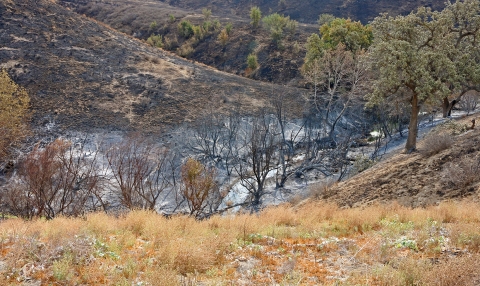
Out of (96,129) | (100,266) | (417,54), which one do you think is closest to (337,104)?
(417,54)

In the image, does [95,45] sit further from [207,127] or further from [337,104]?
[337,104]

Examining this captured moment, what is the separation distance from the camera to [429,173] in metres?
15.0

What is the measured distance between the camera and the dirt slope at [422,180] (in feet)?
42.4

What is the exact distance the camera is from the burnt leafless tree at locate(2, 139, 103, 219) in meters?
20.0

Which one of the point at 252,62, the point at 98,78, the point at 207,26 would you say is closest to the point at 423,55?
the point at 98,78

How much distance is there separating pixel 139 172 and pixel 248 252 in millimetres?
14207

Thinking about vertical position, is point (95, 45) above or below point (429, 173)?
above

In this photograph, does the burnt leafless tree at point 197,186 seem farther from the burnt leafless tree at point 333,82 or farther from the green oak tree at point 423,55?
the burnt leafless tree at point 333,82

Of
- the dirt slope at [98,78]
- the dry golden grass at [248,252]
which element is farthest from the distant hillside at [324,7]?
the dry golden grass at [248,252]

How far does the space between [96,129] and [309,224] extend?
23.9m

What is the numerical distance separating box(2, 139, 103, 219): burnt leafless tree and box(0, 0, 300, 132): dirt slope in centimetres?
801

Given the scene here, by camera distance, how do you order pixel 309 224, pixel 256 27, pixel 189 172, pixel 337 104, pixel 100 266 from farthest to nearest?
1. pixel 256 27
2. pixel 337 104
3. pixel 189 172
4. pixel 309 224
5. pixel 100 266

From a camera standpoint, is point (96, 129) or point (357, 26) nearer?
point (96, 129)

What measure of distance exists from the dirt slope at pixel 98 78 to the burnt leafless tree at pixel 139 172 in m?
5.97
